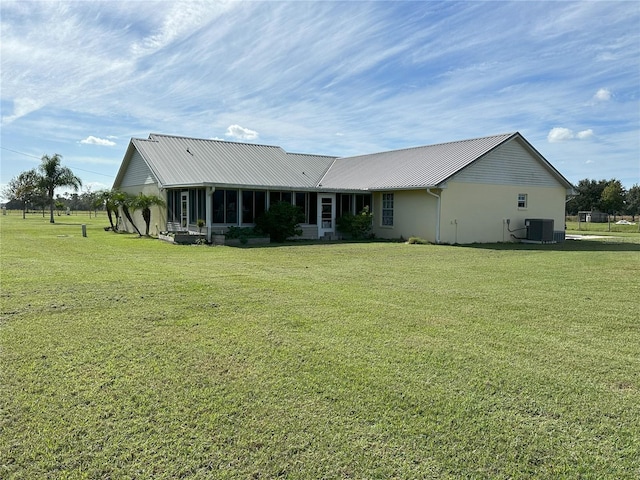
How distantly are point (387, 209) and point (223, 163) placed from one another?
8307 millimetres

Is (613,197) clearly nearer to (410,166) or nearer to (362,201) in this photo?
(410,166)

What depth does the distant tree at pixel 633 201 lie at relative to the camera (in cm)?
6647

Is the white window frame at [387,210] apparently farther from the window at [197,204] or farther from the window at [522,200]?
the window at [197,204]

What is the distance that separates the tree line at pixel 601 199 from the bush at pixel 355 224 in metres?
47.8

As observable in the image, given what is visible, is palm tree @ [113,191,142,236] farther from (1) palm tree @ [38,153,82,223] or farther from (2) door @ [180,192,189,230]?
(1) palm tree @ [38,153,82,223]

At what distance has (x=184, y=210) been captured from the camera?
21.1 meters

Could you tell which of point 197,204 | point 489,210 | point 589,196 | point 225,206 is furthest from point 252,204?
point 589,196

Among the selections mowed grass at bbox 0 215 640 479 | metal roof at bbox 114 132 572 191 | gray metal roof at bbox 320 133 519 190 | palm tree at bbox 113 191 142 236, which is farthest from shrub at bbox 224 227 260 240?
mowed grass at bbox 0 215 640 479

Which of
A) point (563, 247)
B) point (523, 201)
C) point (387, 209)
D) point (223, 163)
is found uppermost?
point (223, 163)

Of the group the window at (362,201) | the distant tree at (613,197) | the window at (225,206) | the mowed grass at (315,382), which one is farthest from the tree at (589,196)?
the mowed grass at (315,382)

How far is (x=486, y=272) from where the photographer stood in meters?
11.1

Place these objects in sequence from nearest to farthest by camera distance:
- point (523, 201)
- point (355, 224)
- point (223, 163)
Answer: point (355, 224)
point (523, 201)
point (223, 163)

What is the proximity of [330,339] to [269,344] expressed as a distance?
688 millimetres

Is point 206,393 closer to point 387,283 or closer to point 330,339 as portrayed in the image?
point 330,339
